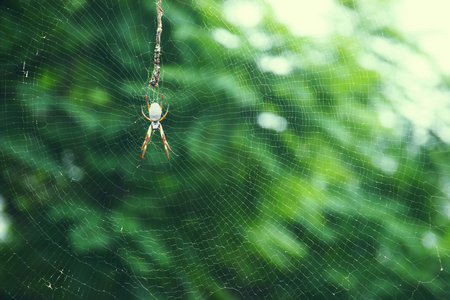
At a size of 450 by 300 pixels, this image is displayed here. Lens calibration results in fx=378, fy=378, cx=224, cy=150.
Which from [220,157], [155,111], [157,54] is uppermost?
[157,54]

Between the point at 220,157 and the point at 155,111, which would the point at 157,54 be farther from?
the point at 220,157

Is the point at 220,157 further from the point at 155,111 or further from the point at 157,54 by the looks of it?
the point at 157,54

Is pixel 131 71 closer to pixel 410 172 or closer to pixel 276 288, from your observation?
pixel 276 288

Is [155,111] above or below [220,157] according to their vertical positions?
above

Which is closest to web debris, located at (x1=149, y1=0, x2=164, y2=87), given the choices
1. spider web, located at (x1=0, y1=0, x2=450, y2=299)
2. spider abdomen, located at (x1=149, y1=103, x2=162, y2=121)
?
spider web, located at (x1=0, y1=0, x2=450, y2=299)

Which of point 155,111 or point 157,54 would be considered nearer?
point 157,54

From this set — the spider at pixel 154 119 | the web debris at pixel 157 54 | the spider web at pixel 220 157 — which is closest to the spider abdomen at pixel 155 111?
the spider at pixel 154 119

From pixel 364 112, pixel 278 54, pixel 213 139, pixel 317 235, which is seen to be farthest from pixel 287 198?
pixel 278 54

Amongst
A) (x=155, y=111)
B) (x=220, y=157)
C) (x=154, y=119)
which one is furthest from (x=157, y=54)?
(x=220, y=157)
